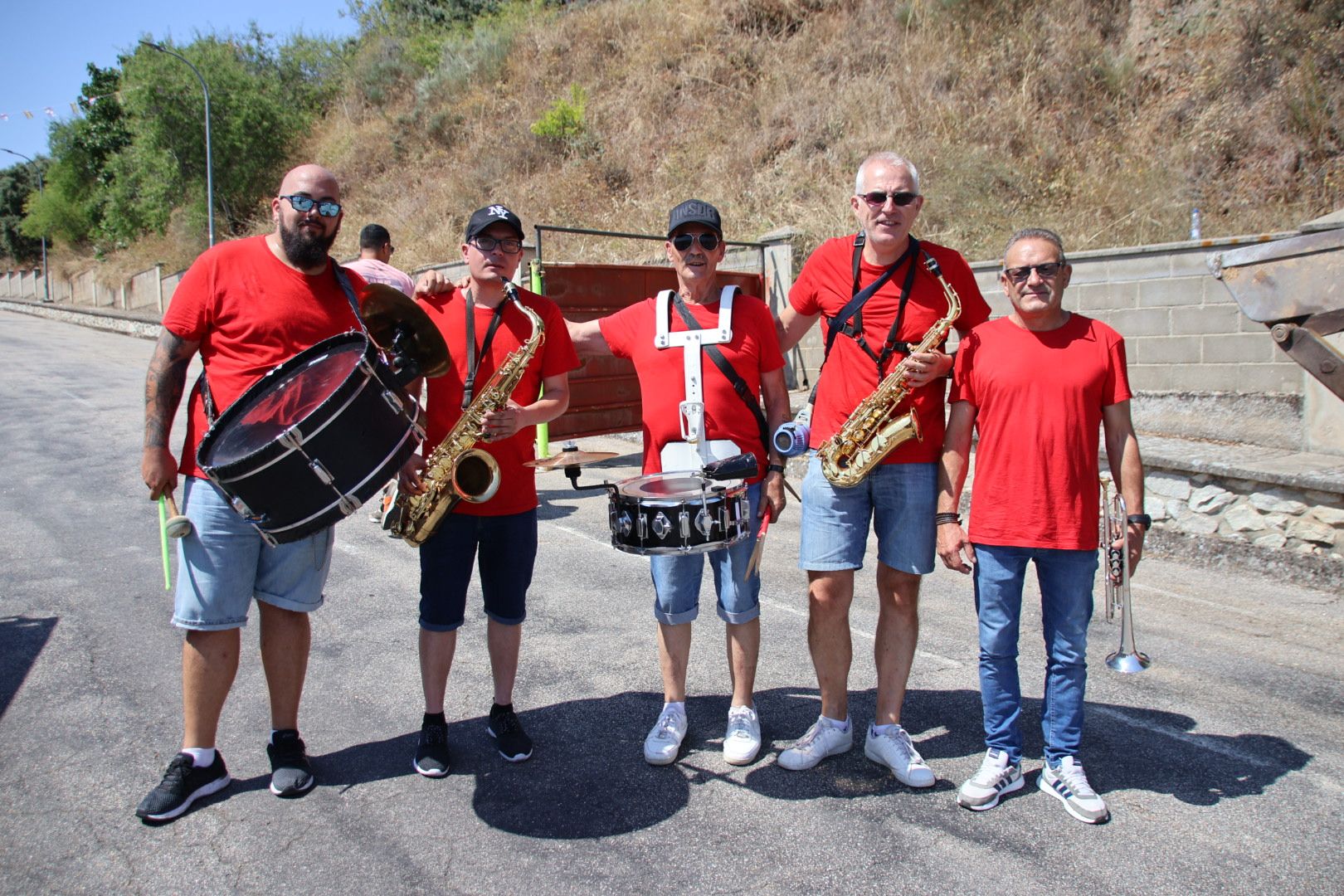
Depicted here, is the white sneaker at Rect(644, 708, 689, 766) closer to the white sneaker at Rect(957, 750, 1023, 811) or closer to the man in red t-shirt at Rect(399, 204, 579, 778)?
the man in red t-shirt at Rect(399, 204, 579, 778)

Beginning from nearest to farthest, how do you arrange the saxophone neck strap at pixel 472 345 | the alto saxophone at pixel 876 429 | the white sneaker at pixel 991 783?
the white sneaker at pixel 991 783, the alto saxophone at pixel 876 429, the saxophone neck strap at pixel 472 345

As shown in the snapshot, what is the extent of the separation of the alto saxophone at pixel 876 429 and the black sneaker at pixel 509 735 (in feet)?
5.36

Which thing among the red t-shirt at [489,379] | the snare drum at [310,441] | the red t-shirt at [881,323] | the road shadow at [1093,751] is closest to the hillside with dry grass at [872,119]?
the road shadow at [1093,751]

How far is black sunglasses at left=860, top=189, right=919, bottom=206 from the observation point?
356cm

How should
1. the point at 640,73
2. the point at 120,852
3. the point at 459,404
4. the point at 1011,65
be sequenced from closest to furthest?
the point at 120,852
the point at 459,404
the point at 1011,65
the point at 640,73

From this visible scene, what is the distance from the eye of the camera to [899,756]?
3650 mm

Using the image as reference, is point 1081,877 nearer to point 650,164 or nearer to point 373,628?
point 373,628

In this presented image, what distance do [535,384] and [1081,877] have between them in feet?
8.65

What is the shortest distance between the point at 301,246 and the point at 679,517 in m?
1.69

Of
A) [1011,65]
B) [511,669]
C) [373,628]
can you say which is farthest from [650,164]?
[511,669]

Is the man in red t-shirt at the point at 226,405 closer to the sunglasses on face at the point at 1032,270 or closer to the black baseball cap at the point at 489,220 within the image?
the black baseball cap at the point at 489,220

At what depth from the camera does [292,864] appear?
10.2 ft

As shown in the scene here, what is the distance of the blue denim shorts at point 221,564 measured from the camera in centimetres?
337

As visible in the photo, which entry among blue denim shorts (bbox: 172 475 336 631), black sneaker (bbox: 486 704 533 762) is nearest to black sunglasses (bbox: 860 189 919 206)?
blue denim shorts (bbox: 172 475 336 631)
